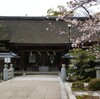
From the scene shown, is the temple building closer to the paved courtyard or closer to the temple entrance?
the temple entrance

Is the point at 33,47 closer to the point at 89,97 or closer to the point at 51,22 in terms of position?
the point at 51,22

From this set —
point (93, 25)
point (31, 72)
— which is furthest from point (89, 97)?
point (31, 72)

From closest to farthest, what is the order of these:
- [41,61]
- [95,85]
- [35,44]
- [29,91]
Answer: [29,91] → [95,85] → [35,44] → [41,61]

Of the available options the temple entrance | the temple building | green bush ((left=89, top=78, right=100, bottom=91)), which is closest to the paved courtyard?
green bush ((left=89, top=78, right=100, bottom=91))

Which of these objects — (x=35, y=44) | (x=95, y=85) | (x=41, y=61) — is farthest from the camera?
(x=41, y=61)

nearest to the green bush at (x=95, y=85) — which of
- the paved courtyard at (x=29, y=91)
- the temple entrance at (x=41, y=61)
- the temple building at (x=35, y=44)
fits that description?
the paved courtyard at (x=29, y=91)

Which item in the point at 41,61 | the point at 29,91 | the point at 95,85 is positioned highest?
the point at 41,61

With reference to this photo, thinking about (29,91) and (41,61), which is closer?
(29,91)

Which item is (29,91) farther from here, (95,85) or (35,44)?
(35,44)

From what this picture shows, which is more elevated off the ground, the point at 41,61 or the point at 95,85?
the point at 41,61

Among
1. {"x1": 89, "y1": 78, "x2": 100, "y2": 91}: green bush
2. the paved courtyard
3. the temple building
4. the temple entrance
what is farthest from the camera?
the temple entrance

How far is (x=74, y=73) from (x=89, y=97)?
17858mm

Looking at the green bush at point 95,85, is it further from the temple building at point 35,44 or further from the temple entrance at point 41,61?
the temple entrance at point 41,61

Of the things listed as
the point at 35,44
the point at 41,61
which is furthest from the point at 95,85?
the point at 41,61
